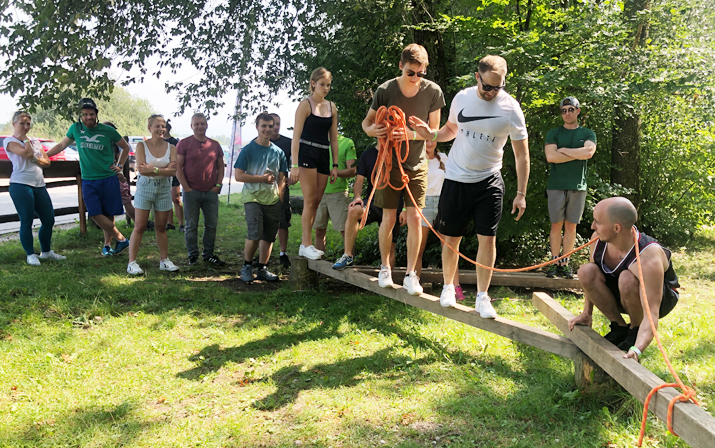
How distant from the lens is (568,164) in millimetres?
6277

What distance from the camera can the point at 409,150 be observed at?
190 inches

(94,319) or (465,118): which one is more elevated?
(465,118)

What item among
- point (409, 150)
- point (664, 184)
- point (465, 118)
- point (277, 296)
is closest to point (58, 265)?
point (277, 296)

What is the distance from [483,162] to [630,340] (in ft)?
5.23

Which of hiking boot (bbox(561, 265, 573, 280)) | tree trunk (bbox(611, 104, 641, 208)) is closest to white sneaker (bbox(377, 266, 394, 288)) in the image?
hiking boot (bbox(561, 265, 573, 280))

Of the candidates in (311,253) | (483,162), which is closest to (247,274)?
(311,253)

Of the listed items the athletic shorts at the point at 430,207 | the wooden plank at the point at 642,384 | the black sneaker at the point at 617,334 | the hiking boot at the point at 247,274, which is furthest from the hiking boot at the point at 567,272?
the hiking boot at the point at 247,274

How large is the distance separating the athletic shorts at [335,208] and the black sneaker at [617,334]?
3.62 meters

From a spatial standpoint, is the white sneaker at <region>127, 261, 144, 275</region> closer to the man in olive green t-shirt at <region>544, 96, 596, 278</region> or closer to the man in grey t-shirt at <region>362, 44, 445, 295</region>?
the man in grey t-shirt at <region>362, 44, 445, 295</region>

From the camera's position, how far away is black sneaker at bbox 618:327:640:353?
355 cm

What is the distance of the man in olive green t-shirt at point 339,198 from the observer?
6.72m

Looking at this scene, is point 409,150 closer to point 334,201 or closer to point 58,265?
point 334,201

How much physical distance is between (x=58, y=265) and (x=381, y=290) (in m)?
4.43

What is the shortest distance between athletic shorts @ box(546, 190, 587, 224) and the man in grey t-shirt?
2.17 m
